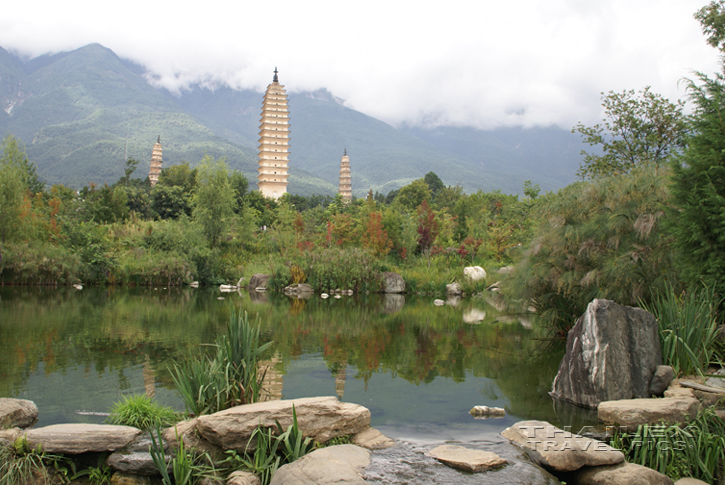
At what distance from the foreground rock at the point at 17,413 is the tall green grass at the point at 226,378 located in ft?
4.48

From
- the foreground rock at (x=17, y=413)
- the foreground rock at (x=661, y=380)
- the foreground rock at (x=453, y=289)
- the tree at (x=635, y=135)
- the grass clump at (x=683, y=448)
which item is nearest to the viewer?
the grass clump at (x=683, y=448)

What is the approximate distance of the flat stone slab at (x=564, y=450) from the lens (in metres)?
3.98

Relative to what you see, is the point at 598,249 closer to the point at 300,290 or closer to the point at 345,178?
the point at 300,290

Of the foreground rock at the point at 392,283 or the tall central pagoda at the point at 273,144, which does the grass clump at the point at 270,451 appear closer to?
the foreground rock at the point at 392,283

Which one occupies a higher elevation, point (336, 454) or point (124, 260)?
point (124, 260)

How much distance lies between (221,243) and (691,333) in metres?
23.4

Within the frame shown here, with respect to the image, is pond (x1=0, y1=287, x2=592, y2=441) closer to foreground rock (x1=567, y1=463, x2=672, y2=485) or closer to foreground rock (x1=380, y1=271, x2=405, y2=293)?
foreground rock (x1=567, y1=463, x2=672, y2=485)

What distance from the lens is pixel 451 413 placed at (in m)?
5.67

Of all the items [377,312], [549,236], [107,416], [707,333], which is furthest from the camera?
[377,312]

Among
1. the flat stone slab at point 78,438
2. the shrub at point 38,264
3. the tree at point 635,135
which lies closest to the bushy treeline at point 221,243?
the shrub at point 38,264

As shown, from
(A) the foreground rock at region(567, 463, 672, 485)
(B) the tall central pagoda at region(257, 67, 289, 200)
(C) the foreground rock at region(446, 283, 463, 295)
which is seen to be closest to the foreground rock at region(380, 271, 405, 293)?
(C) the foreground rock at region(446, 283, 463, 295)

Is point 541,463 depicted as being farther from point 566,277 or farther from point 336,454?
point 566,277

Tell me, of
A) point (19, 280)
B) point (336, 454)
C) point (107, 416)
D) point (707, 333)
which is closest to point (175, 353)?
point (107, 416)

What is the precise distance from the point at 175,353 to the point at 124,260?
15.4 meters
